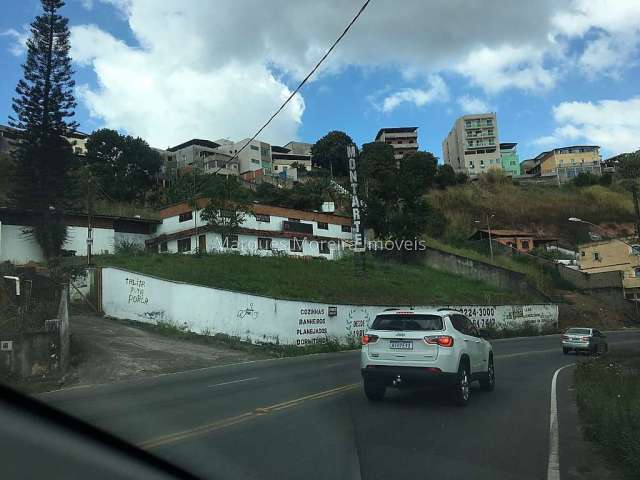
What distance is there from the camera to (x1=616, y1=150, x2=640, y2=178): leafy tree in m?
94.5

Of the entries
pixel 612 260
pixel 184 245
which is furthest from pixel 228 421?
pixel 612 260

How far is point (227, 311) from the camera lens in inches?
1053

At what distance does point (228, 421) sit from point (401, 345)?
12.0ft

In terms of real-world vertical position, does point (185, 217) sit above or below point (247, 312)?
above

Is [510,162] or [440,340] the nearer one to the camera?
[440,340]

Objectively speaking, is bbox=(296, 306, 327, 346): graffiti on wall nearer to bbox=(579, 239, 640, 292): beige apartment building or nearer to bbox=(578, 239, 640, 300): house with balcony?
bbox=(578, 239, 640, 300): house with balcony

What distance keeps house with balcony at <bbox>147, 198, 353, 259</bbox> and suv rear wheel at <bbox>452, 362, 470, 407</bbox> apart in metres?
38.7

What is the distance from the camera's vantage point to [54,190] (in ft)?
153

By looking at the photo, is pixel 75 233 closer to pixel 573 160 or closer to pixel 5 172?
pixel 5 172

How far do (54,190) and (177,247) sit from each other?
11.8 m

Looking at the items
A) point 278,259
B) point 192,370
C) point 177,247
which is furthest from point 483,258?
point 192,370

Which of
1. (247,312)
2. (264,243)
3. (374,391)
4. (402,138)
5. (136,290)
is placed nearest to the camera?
(374,391)

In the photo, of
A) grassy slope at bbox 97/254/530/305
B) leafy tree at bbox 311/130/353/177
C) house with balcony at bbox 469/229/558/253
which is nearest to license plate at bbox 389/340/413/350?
grassy slope at bbox 97/254/530/305

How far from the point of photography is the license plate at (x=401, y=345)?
10633mm
